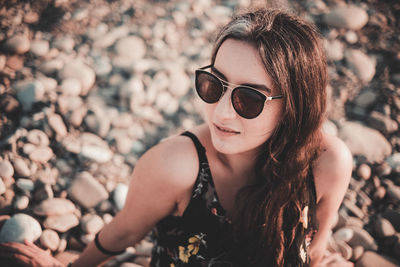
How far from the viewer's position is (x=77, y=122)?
2.83m

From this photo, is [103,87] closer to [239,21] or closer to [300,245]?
[239,21]

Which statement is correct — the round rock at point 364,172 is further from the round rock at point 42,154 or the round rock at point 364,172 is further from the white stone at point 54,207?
the round rock at point 42,154

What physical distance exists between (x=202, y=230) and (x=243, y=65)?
953 millimetres

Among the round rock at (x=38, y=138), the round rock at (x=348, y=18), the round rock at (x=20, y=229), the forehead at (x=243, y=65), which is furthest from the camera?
the round rock at (x=348, y=18)

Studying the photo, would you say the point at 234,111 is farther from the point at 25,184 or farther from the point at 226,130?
the point at 25,184

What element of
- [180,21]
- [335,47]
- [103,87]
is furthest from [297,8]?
[103,87]

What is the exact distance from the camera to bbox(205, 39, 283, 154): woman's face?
124 cm

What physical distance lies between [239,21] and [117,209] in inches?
74.8

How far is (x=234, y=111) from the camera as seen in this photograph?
1342 mm

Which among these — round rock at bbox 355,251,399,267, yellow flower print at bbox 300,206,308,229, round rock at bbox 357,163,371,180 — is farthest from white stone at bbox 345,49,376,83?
yellow flower print at bbox 300,206,308,229

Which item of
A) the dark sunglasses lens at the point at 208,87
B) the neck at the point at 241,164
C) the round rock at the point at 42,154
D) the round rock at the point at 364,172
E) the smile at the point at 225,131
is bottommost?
the round rock at the point at 364,172

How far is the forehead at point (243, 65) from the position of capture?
123cm

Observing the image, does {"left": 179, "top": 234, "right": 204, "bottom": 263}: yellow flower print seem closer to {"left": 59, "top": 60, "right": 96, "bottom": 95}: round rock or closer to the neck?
the neck

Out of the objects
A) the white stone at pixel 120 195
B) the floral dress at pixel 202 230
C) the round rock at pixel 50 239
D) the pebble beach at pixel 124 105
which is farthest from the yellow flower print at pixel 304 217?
the round rock at pixel 50 239
